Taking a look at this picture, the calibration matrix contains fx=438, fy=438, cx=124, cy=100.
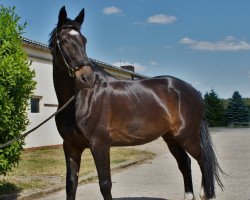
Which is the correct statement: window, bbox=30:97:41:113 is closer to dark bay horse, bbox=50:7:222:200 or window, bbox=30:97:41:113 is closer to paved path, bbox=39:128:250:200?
paved path, bbox=39:128:250:200

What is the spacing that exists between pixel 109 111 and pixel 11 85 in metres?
2.02

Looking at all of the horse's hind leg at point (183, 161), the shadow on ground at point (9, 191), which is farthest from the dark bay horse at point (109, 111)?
the shadow on ground at point (9, 191)

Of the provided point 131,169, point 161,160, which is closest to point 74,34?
point 131,169

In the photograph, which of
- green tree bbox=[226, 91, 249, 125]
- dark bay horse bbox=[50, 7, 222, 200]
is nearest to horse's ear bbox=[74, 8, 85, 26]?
dark bay horse bbox=[50, 7, 222, 200]

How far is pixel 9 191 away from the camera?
789 centimetres

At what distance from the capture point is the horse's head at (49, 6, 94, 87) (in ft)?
15.9

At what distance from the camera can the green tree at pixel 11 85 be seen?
6590 millimetres

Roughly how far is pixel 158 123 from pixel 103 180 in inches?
47.9

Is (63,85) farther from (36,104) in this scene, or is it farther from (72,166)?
(36,104)

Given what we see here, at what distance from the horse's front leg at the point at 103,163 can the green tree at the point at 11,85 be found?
1.98 metres

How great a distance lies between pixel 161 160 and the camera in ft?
45.9

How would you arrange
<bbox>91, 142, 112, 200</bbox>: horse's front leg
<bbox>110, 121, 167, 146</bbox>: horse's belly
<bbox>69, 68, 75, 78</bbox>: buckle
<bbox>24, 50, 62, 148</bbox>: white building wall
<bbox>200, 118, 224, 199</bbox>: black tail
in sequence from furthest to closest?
<bbox>24, 50, 62, 148</bbox>: white building wall < <bbox>200, 118, 224, 199</bbox>: black tail < <bbox>110, 121, 167, 146</bbox>: horse's belly < <bbox>91, 142, 112, 200</bbox>: horse's front leg < <bbox>69, 68, 75, 78</bbox>: buckle

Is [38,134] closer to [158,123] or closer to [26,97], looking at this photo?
[26,97]

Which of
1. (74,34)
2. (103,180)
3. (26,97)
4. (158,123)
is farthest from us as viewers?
(26,97)
